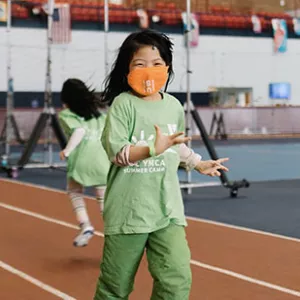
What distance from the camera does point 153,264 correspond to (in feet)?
12.3

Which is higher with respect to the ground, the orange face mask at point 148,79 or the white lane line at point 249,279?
the orange face mask at point 148,79

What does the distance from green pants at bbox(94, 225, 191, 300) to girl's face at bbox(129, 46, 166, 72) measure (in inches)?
31.2

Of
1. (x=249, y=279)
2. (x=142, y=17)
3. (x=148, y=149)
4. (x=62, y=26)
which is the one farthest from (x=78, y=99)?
(x=142, y=17)

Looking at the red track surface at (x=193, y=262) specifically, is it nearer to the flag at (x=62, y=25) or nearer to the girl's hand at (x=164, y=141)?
the girl's hand at (x=164, y=141)

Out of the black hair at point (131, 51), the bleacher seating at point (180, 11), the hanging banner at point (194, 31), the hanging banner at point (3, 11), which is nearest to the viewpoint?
the black hair at point (131, 51)

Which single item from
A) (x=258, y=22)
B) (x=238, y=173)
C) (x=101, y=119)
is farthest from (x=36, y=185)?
(x=258, y=22)

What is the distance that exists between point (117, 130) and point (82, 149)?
3484 millimetres

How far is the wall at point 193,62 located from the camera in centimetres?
2741

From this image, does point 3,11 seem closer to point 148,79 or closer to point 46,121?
point 46,121

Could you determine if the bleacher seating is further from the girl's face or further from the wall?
the girl's face

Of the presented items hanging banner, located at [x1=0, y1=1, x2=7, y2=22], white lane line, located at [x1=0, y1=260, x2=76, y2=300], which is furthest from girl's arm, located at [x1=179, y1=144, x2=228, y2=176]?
hanging banner, located at [x1=0, y1=1, x2=7, y2=22]

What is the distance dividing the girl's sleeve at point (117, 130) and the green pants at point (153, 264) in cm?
42

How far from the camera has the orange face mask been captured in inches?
145

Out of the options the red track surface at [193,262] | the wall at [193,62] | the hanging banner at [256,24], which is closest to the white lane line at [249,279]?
the red track surface at [193,262]
